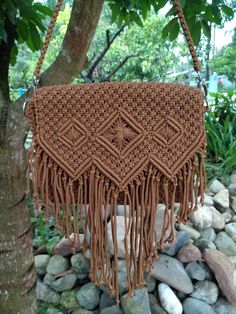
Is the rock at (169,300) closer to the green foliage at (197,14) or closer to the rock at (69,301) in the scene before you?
the rock at (69,301)

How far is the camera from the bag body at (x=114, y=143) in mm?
520

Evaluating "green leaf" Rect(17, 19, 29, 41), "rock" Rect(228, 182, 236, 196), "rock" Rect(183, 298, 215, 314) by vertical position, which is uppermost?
"green leaf" Rect(17, 19, 29, 41)

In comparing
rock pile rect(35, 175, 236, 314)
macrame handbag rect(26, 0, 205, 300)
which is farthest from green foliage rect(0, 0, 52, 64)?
rock pile rect(35, 175, 236, 314)

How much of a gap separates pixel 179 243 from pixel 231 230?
28cm

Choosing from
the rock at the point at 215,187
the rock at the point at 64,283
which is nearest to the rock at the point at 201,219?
the rock at the point at 215,187

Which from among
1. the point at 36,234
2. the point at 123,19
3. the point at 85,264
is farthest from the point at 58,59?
the point at 36,234

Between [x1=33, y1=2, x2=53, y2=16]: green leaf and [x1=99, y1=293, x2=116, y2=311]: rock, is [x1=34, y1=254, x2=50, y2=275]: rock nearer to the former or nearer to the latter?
[x1=99, y1=293, x2=116, y2=311]: rock

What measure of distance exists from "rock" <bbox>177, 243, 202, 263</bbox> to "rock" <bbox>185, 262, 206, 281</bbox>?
2cm

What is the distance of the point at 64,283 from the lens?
1.03 m

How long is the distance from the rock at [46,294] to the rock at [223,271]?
19.6 inches

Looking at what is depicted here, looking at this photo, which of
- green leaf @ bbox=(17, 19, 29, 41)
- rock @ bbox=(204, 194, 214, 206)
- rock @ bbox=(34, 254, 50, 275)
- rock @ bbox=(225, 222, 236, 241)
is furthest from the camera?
rock @ bbox=(204, 194, 214, 206)

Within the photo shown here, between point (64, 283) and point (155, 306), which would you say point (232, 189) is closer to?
point (155, 306)

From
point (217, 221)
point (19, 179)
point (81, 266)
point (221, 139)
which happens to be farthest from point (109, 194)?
point (221, 139)

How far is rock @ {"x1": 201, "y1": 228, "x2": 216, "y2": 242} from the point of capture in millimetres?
1166
